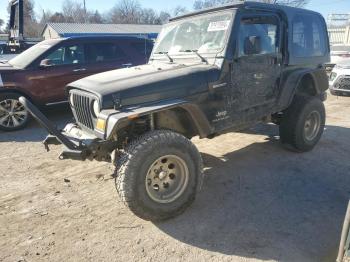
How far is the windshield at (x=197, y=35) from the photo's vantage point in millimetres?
4160

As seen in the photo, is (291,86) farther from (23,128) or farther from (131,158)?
(23,128)

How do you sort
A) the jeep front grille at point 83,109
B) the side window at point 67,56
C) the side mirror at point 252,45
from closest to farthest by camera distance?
1. the jeep front grille at point 83,109
2. the side mirror at point 252,45
3. the side window at point 67,56

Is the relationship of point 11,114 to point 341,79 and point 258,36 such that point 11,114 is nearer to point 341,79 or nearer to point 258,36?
point 258,36

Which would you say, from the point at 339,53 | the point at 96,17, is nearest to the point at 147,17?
the point at 96,17

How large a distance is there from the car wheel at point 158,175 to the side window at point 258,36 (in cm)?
145

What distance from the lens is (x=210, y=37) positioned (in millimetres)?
4258

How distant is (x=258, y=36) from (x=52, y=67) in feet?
15.6

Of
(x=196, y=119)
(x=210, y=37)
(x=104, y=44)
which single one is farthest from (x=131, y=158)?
(x=104, y=44)

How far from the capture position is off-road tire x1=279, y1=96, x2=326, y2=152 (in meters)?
5.21

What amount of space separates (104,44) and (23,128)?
8.65ft

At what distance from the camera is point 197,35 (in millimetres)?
4430

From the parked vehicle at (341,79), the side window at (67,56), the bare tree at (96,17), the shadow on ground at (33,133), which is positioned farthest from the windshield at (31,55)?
the bare tree at (96,17)

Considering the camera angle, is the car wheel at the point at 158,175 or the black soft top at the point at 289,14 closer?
the car wheel at the point at 158,175

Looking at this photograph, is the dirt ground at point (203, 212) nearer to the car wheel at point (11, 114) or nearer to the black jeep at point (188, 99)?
the black jeep at point (188, 99)
